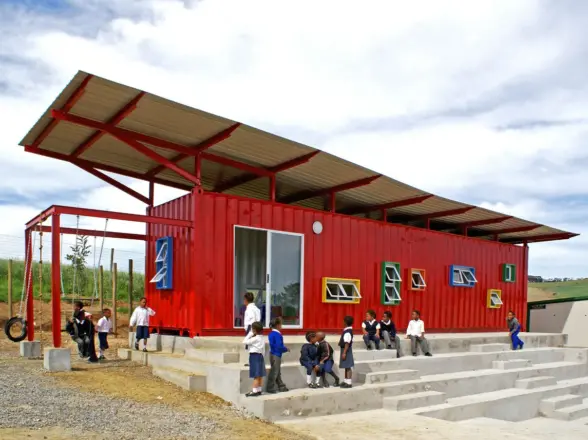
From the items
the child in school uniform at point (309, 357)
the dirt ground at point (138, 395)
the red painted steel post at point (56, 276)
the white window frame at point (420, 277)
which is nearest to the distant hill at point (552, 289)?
the white window frame at point (420, 277)

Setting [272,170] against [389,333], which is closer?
[389,333]

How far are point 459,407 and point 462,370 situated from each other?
287 cm

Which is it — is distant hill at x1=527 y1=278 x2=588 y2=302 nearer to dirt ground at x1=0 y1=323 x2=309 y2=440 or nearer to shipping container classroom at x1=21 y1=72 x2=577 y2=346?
shipping container classroom at x1=21 y1=72 x2=577 y2=346

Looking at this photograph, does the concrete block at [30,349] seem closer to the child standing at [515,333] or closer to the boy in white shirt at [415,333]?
the boy in white shirt at [415,333]

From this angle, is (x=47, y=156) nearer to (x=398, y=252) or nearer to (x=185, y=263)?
(x=185, y=263)

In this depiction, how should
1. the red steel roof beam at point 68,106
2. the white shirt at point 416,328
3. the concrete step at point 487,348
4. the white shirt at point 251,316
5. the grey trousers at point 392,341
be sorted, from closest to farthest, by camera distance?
the red steel roof beam at point 68,106 < the white shirt at point 251,316 < the grey trousers at point 392,341 < the white shirt at point 416,328 < the concrete step at point 487,348

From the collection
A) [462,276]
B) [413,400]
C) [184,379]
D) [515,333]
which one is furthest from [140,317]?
[462,276]

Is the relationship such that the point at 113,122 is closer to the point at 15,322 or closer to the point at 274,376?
the point at 15,322

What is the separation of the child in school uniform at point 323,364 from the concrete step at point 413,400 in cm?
93

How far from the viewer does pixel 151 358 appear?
11.4m

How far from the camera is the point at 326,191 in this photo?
1522 cm

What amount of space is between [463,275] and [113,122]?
451 inches

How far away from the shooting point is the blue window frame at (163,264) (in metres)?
12.6

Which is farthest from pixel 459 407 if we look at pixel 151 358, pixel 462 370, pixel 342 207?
pixel 342 207
